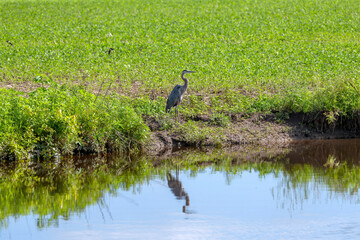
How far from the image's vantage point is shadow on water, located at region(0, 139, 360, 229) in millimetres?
10953

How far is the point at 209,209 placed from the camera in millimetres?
10453

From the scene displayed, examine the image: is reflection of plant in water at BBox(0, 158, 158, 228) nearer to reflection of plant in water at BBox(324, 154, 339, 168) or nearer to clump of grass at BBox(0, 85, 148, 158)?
clump of grass at BBox(0, 85, 148, 158)

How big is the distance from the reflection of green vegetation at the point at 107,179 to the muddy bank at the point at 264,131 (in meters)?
0.73

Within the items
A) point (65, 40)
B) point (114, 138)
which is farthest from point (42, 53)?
point (114, 138)

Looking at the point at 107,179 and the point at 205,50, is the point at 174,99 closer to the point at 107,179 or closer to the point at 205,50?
the point at 107,179

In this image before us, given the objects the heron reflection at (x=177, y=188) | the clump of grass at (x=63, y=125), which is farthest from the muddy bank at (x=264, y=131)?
the heron reflection at (x=177, y=188)

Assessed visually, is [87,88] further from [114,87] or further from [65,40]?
[65,40]

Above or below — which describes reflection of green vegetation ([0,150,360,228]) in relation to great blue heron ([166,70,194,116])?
below

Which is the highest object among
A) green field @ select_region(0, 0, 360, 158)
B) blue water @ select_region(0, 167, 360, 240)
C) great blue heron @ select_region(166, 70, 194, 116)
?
green field @ select_region(0, 0, 360, 158)

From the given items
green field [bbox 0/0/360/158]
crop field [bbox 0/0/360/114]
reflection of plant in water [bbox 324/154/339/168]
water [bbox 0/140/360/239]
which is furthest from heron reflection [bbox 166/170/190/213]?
crop field [bbox 0/0/360/114]

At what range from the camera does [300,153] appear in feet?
48.0

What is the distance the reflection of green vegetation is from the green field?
2.42 m

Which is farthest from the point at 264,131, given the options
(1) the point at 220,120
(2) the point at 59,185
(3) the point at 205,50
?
(3) the point at 205,50

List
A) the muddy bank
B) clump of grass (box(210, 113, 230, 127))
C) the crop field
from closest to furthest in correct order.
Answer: the muddy bank → clump of grass (box(210, 113, 230, 127)) → the crop field
